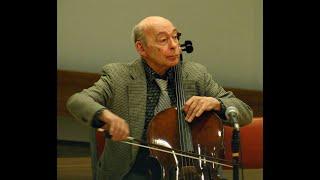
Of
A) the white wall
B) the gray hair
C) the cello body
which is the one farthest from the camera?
the white wall

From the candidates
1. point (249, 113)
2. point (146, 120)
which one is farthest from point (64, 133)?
point (249, 113)

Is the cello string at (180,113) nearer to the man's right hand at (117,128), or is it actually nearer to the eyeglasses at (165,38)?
the eyeglasses at (165,38)

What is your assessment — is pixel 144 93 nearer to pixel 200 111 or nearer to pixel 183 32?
pixel 200 111

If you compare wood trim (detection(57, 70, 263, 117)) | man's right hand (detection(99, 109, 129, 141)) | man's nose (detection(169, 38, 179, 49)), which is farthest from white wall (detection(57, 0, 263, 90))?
man's right hand (detection(99, 109, 129, 141))

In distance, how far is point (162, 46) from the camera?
1.73m

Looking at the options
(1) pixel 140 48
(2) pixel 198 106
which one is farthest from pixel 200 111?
(1) pixel 140 48

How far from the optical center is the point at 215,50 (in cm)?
225

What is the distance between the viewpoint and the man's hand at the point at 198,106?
163 cm

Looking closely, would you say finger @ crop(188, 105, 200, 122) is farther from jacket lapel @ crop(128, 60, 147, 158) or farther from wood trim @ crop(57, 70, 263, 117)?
wood trim @ crop(57, 70, 263, 117)

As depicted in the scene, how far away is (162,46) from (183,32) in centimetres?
45

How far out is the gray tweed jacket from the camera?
169cm

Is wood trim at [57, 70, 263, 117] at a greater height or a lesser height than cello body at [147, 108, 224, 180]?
greater
